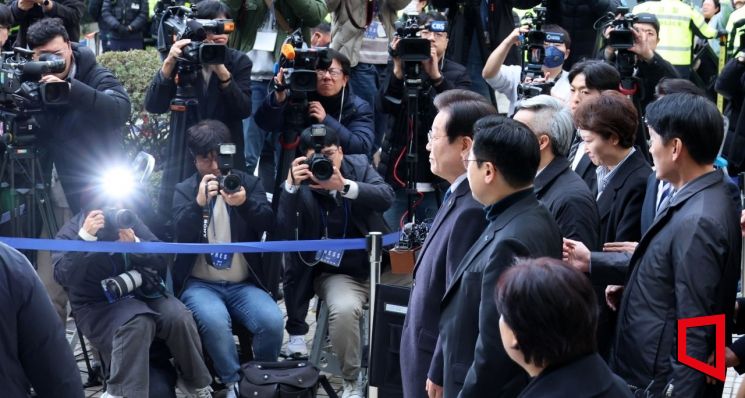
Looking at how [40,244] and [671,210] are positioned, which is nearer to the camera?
[671,210]

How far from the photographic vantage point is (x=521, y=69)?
307 inches

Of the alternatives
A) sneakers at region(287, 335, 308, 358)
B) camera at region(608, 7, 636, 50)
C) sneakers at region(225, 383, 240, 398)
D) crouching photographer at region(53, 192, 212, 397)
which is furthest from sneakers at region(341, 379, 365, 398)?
camera at region(608, 7, 636, 50)

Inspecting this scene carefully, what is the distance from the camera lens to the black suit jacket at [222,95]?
22.9 ft

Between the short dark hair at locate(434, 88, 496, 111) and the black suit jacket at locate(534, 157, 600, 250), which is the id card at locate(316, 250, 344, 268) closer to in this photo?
the short dark hair at locate(434, 88, 496, 111)

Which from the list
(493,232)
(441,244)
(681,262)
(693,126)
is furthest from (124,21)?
(681,262)

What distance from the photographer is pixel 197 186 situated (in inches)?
255

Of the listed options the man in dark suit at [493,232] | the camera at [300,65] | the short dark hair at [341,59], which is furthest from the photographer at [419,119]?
the man in dark suit at [493,232]

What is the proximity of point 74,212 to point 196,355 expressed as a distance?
1521 mm

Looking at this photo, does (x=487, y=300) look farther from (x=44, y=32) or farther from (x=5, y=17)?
(x=5, y=17)

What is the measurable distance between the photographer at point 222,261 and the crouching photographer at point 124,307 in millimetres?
139

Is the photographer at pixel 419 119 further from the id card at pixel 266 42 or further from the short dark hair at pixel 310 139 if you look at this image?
the id card at pixel 266 42

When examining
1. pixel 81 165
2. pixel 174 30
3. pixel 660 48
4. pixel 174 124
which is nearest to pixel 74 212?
pixel 81 165

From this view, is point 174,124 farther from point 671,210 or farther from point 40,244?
point 671,210

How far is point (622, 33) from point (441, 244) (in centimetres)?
310
